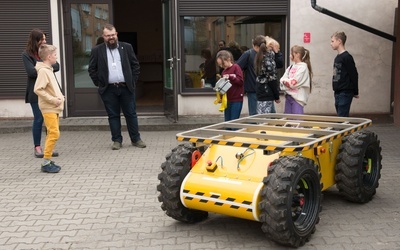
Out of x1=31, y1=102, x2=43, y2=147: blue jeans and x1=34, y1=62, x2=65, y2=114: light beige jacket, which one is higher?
x1=34, y1=62, x2=65, y2=114: light beige jacket

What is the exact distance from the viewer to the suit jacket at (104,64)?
8117 mm

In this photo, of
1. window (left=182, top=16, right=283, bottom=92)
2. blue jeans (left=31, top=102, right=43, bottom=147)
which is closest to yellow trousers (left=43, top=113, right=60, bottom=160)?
blue jeans (left=31, top=102, right=43, bottom=147)

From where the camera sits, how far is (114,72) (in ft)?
26.7

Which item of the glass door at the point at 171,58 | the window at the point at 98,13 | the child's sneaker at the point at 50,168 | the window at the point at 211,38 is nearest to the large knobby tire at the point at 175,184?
the child's sneaker at the point at 50,168

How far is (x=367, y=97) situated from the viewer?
35.8 ft

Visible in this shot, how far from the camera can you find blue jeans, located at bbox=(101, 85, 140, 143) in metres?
8.24

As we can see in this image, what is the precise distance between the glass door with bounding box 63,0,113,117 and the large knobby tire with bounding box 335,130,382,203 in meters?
6.67

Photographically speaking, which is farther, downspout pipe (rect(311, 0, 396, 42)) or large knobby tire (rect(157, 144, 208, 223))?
downspout pipe (rect(311, 0, 396, 42))

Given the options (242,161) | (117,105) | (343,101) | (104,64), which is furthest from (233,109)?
(242,161)

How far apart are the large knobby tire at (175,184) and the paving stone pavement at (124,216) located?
14 cm

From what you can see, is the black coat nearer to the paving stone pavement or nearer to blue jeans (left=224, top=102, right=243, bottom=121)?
the paving stone pavement

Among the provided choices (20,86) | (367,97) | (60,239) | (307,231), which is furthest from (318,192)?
(20,86)

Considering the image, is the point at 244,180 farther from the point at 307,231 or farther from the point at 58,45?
the point at 58,45

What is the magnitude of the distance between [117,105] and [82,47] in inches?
121
